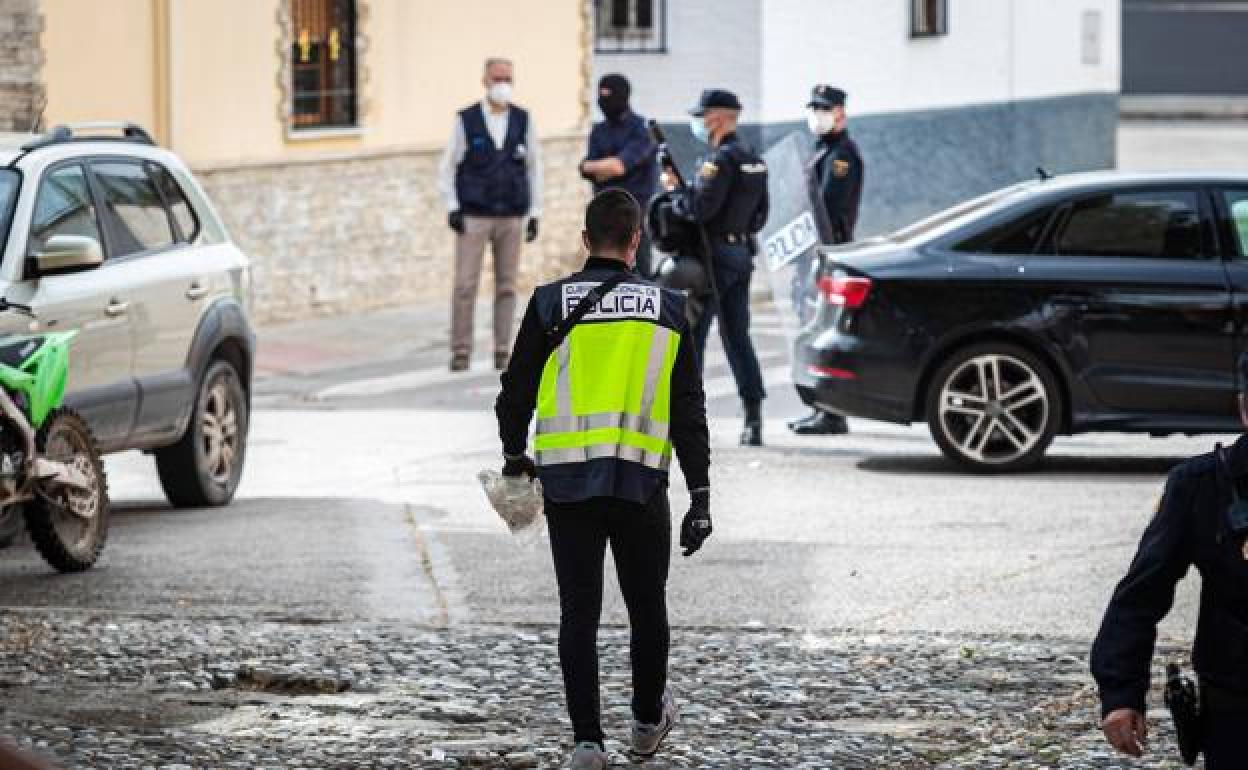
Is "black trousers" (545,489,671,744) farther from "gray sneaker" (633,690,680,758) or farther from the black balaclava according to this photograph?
the black balaclava

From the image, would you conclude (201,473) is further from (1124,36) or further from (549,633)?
(1124,36)

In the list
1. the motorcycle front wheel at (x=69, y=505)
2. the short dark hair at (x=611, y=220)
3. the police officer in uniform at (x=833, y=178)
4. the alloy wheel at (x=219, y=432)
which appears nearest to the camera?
the short dark hair at (x=611, y=220)

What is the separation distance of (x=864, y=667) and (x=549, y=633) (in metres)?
1.17

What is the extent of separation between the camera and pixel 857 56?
105 ft

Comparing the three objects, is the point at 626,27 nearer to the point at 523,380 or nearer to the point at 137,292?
the point at 137,292

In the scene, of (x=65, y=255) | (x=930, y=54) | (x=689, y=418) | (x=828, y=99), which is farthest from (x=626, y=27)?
(x=689, y=418)

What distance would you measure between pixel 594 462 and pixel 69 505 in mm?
4013

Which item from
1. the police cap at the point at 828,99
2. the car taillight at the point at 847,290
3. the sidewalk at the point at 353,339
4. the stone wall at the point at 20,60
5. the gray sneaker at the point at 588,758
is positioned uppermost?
the stone wall at the point at 20,60

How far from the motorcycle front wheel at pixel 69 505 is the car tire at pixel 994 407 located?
4.93 metres

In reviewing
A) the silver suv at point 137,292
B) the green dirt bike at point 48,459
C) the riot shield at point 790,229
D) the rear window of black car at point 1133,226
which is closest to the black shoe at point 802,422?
the riot shield at point 790,229

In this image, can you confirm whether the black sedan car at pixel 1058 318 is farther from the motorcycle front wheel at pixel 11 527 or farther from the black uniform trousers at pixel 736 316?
the motorcycle front wheel at pixel 11 527

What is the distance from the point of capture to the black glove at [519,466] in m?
8.10

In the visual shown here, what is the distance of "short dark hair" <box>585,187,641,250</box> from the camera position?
26.1 feet

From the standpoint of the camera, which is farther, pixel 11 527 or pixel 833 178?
pixel 833 178
